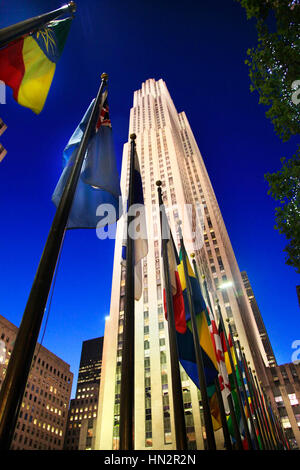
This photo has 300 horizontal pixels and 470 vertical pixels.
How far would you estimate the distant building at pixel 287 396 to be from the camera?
254 ft

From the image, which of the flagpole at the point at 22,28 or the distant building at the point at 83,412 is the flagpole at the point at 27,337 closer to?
the flagpole at the point at 22,28

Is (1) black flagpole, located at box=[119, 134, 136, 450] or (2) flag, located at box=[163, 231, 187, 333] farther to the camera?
(2) flag, located at box=[163, 231, 187, 333]

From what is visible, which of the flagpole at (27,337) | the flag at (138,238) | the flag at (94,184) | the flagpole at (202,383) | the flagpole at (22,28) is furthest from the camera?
the flagpole at (202,383)

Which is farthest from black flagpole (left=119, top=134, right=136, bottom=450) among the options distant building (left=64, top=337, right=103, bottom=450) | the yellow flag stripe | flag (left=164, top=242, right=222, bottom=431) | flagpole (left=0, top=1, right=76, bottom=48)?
distant building (left=64, top=337, right=103, bottom=450)

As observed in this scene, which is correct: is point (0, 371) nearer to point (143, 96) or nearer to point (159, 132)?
point (159, 132)

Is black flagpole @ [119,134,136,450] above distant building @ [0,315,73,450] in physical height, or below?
below

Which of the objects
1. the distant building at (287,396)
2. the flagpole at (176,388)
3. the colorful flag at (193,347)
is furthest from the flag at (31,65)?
the distant building at (287,396)

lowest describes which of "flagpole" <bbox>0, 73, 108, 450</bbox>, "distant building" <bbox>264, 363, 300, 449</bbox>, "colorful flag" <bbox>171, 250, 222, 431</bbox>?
"flagpole" <bbox>0, 73, 108, 450</bbox>

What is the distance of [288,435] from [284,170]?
9192 cm

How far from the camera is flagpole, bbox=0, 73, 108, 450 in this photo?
3.64 metres

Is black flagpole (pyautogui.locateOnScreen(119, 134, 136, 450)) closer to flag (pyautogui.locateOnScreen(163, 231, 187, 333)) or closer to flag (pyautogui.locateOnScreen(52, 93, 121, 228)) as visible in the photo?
flag (pyautogui.locateOnScreen(52, 93, 121, 228))

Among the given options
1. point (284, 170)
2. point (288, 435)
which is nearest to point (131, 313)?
point (284, 170)

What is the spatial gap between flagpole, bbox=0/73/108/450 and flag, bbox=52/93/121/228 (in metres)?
1.45

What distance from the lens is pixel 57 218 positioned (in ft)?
19.0
